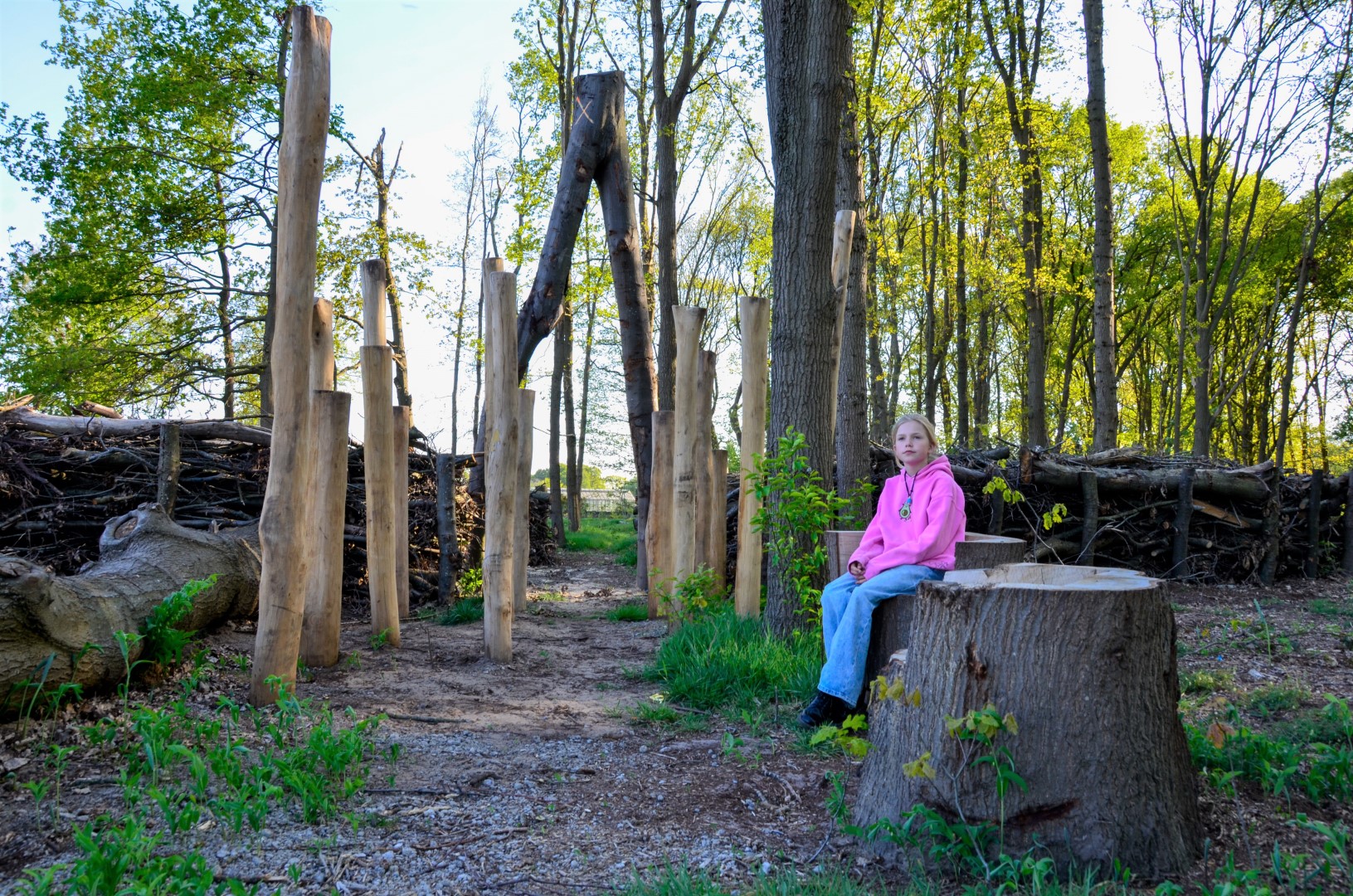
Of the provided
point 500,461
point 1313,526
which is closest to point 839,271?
point 500,461

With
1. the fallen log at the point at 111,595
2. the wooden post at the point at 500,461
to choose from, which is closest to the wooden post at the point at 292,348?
the fallen log at the point at 111,595

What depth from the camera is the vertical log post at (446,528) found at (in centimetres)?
755

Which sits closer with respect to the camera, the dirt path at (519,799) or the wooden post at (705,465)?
the dirt path at (519,799)

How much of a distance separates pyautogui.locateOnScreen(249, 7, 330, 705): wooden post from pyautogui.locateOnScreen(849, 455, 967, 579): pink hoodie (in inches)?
111

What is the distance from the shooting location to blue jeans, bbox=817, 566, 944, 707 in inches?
150

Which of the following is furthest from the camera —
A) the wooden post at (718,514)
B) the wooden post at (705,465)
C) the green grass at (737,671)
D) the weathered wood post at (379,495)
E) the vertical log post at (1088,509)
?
the vertical log post at (1088,509)

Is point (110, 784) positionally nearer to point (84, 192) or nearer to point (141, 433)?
point (141, 433)

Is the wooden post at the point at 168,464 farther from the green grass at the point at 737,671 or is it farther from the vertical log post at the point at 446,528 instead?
the green grass at the point at 737,671

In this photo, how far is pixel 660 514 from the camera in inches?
288

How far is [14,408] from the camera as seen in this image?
6.37 m

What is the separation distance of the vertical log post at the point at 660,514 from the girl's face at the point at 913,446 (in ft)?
10.3

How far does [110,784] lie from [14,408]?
461 cm

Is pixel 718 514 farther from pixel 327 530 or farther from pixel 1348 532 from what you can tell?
pixel 1348 532

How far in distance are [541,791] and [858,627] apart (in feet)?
5.08
